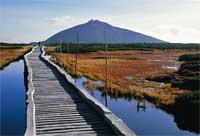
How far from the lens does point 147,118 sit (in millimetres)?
22812

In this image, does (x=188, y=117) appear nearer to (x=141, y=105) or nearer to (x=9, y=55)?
(x=141, y=105)

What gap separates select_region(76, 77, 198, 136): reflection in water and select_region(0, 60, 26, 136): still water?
606cm

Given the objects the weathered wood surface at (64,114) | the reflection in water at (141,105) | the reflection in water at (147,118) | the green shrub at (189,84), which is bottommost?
the reflection in water at (147,118)

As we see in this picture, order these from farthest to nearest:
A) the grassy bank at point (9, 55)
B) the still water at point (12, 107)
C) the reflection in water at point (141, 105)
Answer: the grassy bank at point (9, 55)
the reflection in water at point (141, 105)
the still water at point (12, 107)

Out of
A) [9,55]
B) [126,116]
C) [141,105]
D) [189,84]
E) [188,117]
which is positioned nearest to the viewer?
[188,117]

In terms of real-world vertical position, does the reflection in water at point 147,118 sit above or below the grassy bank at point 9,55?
below

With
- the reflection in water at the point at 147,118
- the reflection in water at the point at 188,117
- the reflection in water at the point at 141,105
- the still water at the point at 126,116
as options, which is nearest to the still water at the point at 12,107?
the still water at the point at 126,116

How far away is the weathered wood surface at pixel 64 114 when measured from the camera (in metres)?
15.3

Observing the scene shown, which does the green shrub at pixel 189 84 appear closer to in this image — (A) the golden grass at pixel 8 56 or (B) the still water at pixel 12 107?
(B) the still water at pixel 12 107

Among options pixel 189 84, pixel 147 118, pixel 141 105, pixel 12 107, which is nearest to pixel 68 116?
pixel 147 118

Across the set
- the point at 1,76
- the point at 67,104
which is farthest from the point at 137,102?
the point at 1,76

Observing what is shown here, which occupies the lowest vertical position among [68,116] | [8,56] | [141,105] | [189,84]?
[141,105]

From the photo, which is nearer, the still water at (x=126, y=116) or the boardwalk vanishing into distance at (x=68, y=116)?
the boardwalk vanishing into distance at (x=68, y=116)

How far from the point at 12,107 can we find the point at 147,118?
9.65 meters
